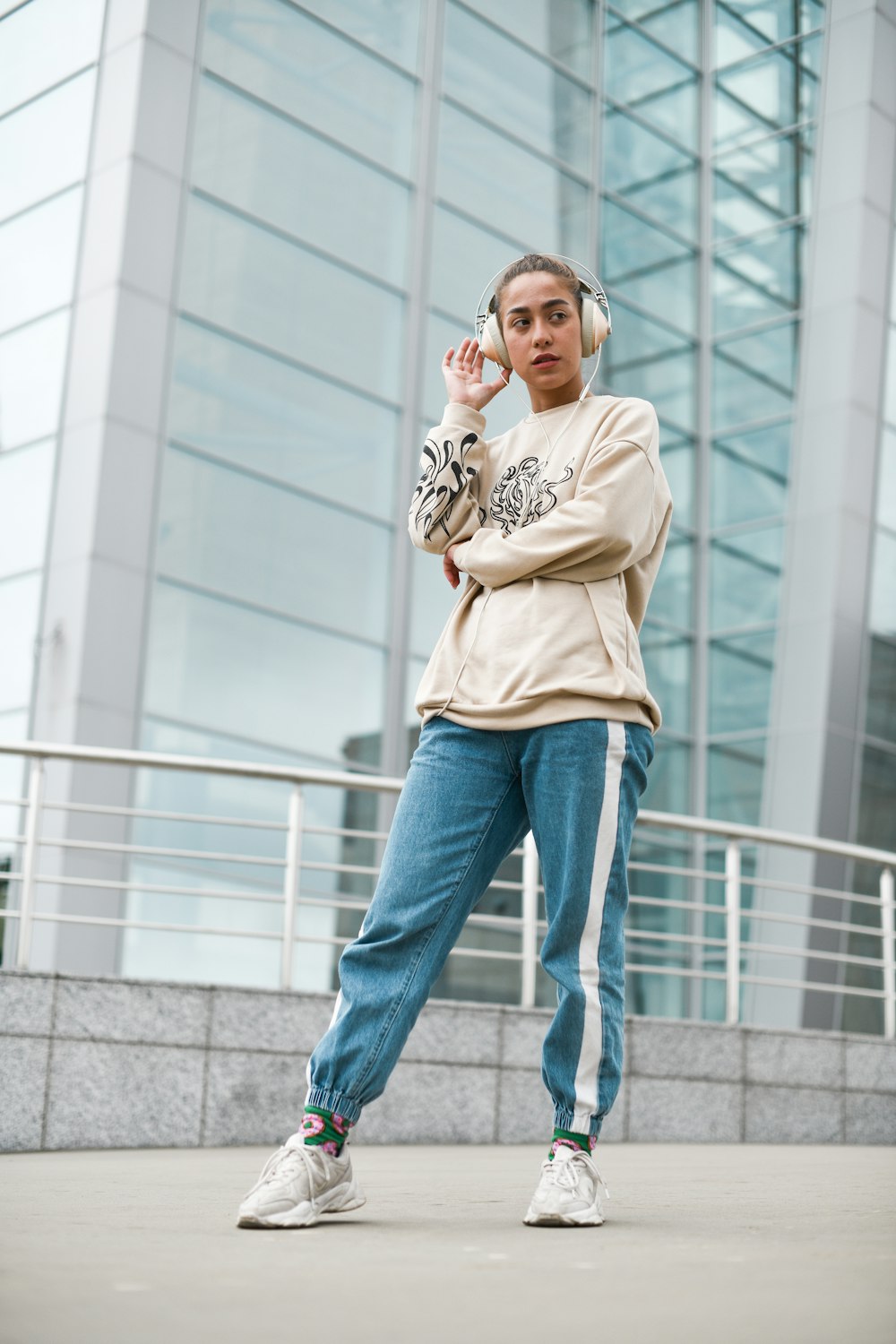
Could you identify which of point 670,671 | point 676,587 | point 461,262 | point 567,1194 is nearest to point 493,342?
point 567,1194

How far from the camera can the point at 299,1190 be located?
7.80 feet

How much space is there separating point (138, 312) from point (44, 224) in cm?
137

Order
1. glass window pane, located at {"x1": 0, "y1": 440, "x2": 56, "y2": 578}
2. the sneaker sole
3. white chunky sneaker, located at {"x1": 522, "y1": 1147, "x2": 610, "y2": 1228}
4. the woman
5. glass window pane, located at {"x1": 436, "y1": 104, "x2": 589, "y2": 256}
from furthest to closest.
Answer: glass window pane, located at {"x1": 436, "y1": 104, "x2": 589, "y2": 256}
glass window pane, located at {"x1": 0, "y1": 440, "x2": 56, "y2": 578}
the woman
white chunky sneaker, located at {"x1": 522, "y1": 1147, "x2": 610, "y2": 1228}
the sneaker sole

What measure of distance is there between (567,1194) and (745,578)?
45.3 ft

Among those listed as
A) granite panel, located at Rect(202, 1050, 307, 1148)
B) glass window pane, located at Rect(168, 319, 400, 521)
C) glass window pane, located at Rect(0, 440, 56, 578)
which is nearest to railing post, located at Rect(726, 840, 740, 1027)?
granite panel, located at Rect(202, 1050, 307, 1148)

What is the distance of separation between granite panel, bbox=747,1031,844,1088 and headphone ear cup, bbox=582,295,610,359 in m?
4.55

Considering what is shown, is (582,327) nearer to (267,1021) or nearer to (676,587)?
(267,1021)

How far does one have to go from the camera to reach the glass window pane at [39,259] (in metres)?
12.0

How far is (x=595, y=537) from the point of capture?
271 cm

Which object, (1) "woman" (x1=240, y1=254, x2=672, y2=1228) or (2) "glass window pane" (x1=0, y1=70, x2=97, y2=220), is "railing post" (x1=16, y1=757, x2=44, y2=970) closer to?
(1) "woman" (x1=240, y1=254, x2=672, y2=1228)

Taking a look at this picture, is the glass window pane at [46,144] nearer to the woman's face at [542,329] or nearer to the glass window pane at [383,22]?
the glass window pane at [383,22]

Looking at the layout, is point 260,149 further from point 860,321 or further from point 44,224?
point 860,321

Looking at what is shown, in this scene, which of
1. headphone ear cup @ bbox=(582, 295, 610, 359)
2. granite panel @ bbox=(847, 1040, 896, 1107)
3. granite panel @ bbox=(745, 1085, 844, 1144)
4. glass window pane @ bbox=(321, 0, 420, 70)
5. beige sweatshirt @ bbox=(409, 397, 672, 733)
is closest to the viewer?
beige sweatshirt @ bbox=(409, 397, 672, 733)

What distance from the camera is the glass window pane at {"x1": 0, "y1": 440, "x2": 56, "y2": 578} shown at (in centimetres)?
1141
